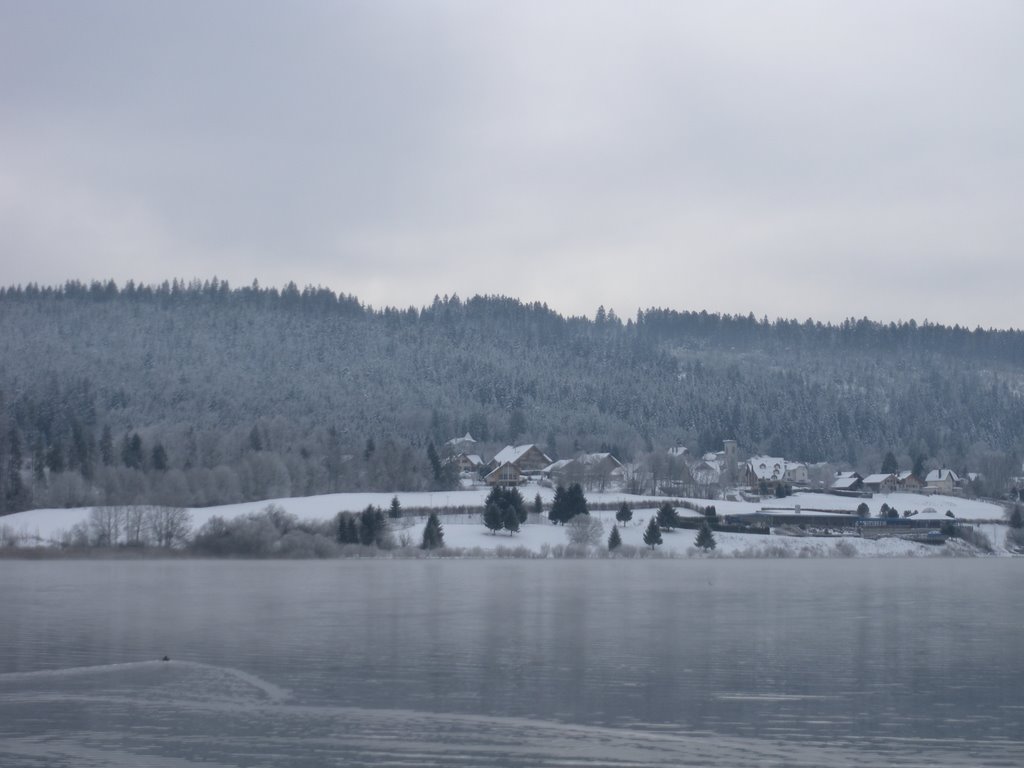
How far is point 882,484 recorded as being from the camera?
6688 inches

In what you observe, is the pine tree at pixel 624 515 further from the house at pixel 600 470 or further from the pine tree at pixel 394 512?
the house at pixel 600 470

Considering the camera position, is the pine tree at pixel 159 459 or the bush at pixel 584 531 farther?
the pine tree at pixel 159 459

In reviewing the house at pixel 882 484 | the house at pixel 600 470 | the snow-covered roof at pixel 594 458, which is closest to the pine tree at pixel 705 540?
the house at pixel 600 470

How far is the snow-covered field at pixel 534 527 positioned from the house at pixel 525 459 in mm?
36135

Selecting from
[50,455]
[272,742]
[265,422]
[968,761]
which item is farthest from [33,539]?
[968,761]

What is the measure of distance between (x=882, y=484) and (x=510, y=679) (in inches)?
5944

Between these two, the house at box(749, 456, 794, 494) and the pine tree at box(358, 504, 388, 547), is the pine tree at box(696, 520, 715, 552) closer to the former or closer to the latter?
the pine tree at box(358, 504, 388, 547)

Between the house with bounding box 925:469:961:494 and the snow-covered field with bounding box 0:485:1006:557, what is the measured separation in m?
41.1

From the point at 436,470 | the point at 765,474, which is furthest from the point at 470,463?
the point at 765,474

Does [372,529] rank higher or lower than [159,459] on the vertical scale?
lower

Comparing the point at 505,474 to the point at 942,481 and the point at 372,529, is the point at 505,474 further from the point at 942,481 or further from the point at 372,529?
the point at 942,481

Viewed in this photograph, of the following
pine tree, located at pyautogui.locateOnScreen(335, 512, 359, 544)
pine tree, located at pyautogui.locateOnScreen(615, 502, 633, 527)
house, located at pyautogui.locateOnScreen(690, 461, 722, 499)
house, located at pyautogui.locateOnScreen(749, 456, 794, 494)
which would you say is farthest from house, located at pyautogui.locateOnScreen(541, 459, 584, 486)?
pine tree, located at pyautogui.locateOnScreen(335, 512, 359, 544)

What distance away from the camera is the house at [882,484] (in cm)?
16938

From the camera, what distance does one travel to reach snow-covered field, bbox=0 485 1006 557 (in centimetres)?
10462
